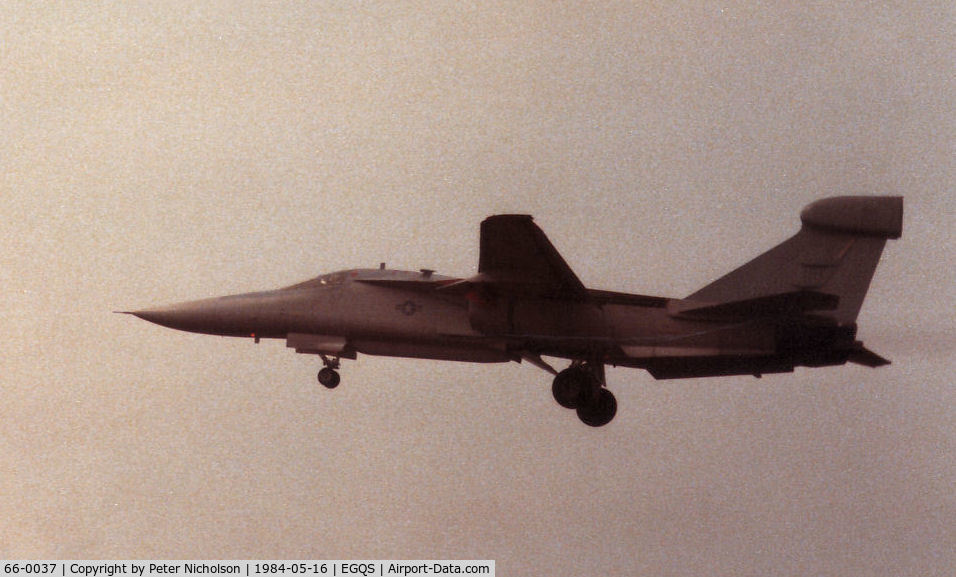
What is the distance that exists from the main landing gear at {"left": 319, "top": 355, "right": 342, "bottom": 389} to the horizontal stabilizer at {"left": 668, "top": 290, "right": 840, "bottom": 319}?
7.21m

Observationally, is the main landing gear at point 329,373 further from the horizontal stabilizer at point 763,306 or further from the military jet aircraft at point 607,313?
the horizontal stabilizer at point 763,306

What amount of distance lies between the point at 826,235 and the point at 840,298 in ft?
3.99

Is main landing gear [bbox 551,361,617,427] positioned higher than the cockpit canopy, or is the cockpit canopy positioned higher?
the cockpit canopy

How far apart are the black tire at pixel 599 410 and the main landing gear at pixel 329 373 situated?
17.4 ft

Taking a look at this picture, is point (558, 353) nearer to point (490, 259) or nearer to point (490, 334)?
point (490, 334)

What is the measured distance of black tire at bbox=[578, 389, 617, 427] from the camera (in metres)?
21.5

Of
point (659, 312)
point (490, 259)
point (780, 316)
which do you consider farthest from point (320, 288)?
point (780, 316)

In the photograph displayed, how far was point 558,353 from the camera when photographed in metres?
21.5

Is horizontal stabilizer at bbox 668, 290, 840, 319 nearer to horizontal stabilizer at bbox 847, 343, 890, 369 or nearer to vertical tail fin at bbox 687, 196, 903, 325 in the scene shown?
vertical tail fin at bbox 687, 196, 903, 325

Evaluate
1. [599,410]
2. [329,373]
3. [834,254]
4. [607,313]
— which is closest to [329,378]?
[329,373]

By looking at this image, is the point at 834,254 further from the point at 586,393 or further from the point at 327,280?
the point at 327,280

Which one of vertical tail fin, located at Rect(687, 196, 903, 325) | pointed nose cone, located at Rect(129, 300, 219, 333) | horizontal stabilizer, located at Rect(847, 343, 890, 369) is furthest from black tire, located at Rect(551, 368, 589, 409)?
pointed nose cone, located at Rect(129, 300, 219, 333)

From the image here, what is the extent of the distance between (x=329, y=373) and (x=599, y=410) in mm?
5801

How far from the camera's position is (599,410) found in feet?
70.6
